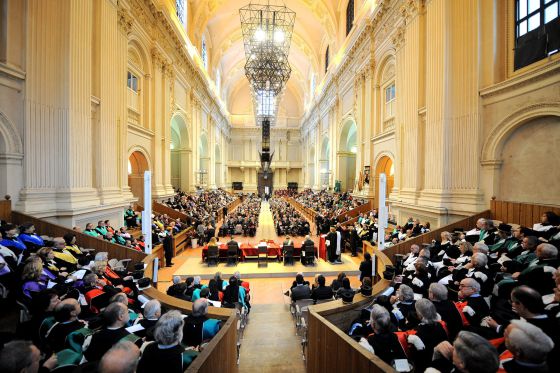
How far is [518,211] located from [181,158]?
19.1m

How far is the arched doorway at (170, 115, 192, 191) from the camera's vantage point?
65.8 ft

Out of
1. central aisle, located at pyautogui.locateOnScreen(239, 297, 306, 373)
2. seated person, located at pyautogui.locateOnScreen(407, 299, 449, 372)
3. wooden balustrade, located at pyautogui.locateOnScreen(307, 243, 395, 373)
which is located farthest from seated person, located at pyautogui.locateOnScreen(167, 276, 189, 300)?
seated person, located at pyautogui.locateOnScreen(407, 299, 449, 372)

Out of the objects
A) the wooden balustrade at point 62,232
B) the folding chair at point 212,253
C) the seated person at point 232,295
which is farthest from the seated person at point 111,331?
the folding chair at point 212,253

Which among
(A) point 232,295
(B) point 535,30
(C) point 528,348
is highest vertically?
(B) point 535,30

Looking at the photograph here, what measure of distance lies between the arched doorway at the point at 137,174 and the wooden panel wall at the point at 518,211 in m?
13.4

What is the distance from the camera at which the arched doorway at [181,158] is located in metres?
20.0

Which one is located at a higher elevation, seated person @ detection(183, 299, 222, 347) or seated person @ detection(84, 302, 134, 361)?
seated person @ detection(84, 302, 134, 361)

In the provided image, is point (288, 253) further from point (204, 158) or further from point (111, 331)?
point (204, 158)

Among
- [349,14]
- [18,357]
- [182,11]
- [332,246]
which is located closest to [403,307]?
[18,357]

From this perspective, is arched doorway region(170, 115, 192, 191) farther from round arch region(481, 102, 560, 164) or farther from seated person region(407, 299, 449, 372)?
seated person region(407, 299, 449, 372)

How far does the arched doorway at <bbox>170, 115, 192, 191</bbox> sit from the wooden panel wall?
17.6m

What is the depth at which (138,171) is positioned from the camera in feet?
45.4

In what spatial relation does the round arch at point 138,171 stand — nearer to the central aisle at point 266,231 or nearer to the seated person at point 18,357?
the central aisle at point 266,231

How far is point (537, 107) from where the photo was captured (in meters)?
6.37
